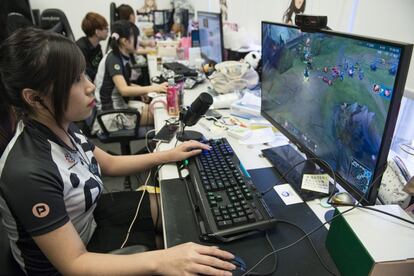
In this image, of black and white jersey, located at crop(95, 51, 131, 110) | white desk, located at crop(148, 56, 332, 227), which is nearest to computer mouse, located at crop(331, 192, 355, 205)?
white desk, located at crop(148, 56, 332, 227)

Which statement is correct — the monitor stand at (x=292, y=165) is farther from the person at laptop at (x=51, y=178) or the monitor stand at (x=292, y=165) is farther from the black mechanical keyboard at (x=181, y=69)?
the black mechanical keyboard at (x=181, y=69)

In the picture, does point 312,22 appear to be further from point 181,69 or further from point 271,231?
point 181,69

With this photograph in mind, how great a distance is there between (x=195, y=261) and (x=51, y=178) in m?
0.42

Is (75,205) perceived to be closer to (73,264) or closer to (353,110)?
(73,264)

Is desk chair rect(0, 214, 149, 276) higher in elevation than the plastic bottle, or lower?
lower

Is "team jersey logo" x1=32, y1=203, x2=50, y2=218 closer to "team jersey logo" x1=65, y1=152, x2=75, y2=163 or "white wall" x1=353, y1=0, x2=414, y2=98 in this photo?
"team jersey logo" x1=65, y1=152, x2=75, y2=163

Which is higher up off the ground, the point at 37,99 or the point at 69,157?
the point at 37,99

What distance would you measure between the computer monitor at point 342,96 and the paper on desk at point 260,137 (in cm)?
16

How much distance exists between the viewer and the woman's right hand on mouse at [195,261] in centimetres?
65

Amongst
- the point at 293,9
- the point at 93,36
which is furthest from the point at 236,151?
the point at 93,36

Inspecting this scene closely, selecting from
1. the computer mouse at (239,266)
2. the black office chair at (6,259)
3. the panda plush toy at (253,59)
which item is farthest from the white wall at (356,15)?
the black office chair at (6,259)

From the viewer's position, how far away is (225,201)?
32.1 inches

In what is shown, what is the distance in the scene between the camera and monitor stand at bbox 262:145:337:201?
2.95 ft

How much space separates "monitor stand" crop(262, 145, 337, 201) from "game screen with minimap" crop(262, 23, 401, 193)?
0.08 metres
